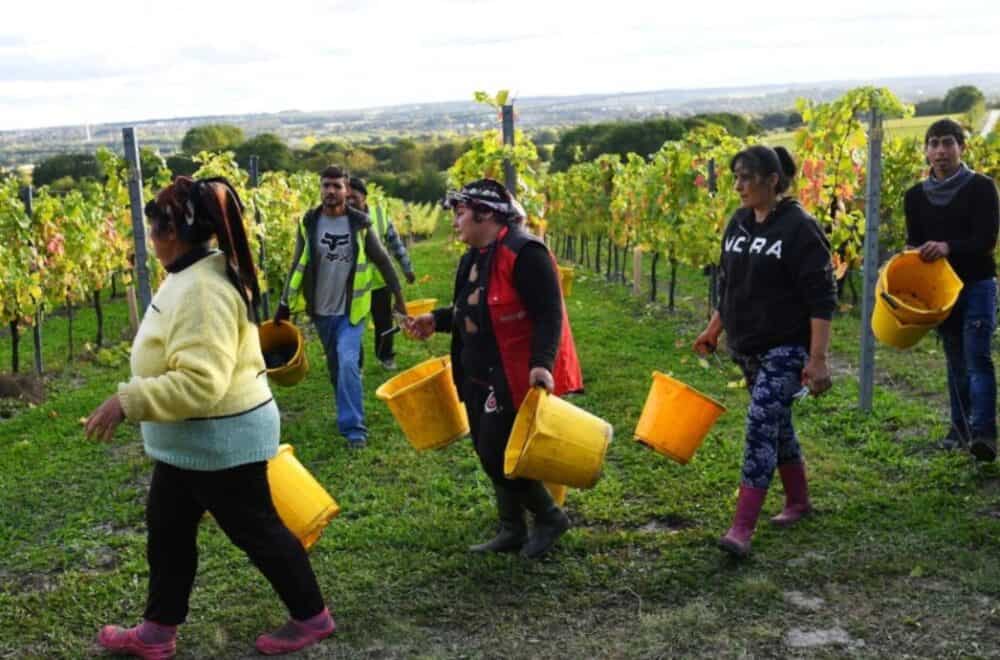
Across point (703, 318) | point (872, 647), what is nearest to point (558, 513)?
point (872, 647)

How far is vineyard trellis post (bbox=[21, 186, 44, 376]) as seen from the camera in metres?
8.95

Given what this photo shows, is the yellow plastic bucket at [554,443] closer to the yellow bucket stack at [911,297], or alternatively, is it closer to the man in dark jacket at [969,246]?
the yellow bucket stack at [911,297]

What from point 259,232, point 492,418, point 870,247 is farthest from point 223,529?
point 259,232

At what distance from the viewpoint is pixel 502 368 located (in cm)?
378

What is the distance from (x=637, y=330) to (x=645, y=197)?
1922 millimetres

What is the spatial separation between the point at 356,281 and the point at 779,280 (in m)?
2.80

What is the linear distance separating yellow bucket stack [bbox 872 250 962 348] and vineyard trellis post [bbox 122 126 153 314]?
3.75 metres

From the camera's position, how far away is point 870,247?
234 inches

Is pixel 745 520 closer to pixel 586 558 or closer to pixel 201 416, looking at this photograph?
pixel 586 558

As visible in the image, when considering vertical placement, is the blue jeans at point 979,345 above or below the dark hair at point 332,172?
below

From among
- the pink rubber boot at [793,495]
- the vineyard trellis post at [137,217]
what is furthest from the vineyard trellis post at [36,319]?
the pink rubber boot at [793,495]

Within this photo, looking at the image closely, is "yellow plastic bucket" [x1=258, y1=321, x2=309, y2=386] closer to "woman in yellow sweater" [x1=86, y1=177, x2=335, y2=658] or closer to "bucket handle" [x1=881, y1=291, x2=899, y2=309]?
"woman in yellow sweater" [x1=86, y1=177, x2=335, y2=658]

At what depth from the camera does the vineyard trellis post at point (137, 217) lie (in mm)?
5418

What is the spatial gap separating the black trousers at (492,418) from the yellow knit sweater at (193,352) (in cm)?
101
